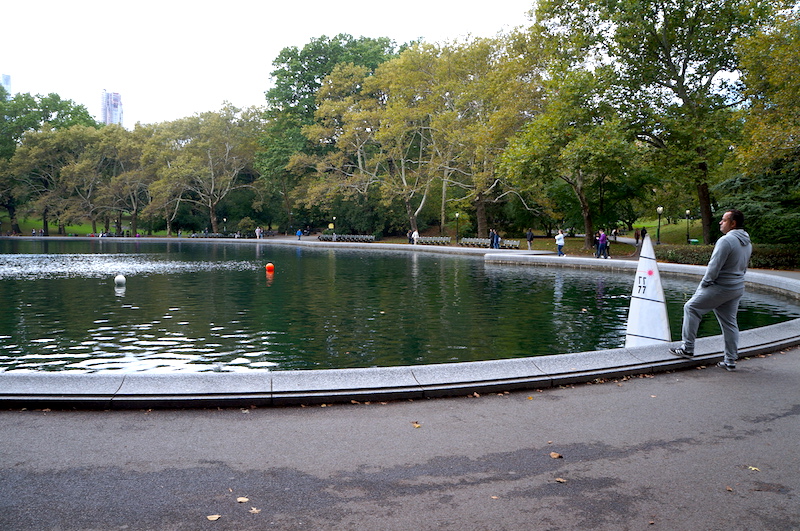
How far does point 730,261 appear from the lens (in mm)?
7668

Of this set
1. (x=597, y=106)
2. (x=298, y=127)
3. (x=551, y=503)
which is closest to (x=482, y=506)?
(x=551, y=503)

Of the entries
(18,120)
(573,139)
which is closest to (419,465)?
(573,139)

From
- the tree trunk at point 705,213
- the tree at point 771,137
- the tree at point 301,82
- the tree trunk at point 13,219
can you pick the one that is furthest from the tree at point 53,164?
the tree at point 771,137

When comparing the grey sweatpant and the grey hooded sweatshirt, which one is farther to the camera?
the grey sweatpant

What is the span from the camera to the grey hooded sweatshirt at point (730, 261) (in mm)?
7598

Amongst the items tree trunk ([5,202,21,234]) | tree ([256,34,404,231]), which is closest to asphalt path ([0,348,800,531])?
tree ([256,34,404,231])

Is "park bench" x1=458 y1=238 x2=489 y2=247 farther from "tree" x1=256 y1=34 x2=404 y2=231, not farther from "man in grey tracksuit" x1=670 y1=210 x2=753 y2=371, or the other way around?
"man in grey tracksuit" x1=670 y1=210 x2=753 y2=371

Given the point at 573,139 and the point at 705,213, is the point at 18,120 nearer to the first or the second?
the point at 573,139

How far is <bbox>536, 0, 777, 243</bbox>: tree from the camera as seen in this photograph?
102 ft

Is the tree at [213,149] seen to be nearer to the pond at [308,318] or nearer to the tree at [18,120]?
the tree at [18,120]

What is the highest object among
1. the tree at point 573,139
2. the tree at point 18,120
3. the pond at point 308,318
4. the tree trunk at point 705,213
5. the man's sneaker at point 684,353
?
the tree at point 18,120

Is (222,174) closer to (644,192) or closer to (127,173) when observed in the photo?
(127,173)

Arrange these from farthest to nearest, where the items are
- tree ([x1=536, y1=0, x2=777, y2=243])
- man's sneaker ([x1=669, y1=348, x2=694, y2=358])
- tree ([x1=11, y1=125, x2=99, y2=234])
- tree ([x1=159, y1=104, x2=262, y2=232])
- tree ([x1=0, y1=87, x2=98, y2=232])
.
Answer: tree ([x1=0, y1=87, x2=98, y2=232])
tree ([x1=11, y1=125, x2=99, y2=234])
tree ([x1=159, y1=104, x2=262, y2=232])
tree ([x1=536, y1=0, x2=777, y2=243])
man's sneaker ([x1=669, y1=348, x2=694, y2=358])

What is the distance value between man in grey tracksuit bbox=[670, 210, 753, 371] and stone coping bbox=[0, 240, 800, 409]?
0.40 metres
